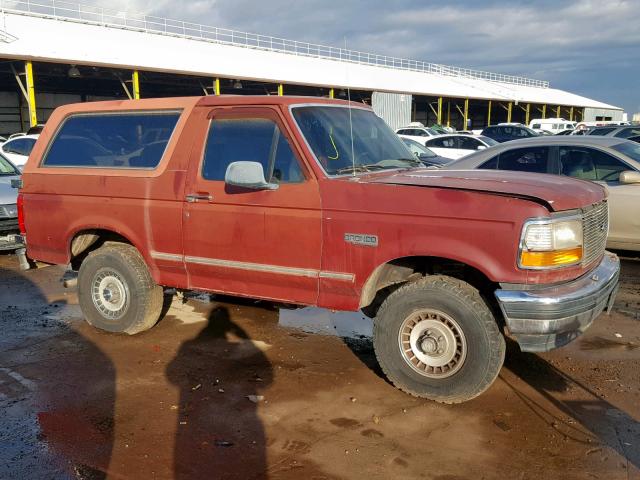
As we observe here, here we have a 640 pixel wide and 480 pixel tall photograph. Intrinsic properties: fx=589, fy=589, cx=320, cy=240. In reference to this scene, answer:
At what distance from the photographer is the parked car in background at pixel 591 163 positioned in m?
7.52

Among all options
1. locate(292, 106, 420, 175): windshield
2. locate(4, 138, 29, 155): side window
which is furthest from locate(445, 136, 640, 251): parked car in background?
locate(4, 138, 29, 155): side window

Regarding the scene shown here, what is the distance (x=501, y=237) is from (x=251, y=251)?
193cm

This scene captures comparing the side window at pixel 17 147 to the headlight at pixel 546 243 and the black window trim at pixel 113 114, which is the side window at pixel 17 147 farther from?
the headlight at pixel 546 243

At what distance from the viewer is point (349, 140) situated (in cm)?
488

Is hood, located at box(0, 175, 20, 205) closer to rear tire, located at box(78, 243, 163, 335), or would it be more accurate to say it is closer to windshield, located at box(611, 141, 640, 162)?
rear tire, located at box(78, 243, 163, 335)

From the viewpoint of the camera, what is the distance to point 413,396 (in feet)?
14.1

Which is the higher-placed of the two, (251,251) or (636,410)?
(251,251)

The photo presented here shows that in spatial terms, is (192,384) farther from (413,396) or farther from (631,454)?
(631,454)

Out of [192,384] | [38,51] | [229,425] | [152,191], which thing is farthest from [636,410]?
[38,51]

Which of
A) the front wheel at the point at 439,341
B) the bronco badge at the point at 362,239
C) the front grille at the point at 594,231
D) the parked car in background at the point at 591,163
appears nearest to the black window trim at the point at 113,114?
the bronco badge at the point at 362,239

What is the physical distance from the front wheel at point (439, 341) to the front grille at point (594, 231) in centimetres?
84

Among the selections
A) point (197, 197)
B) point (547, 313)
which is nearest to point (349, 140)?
point (197, 197)

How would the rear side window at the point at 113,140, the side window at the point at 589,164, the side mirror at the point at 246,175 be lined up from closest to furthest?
the side mirror at the point at 246,175 < the rear side window at the point at 113,140 < the side window at the point at 589,164

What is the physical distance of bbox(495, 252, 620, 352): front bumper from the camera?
3.71m
